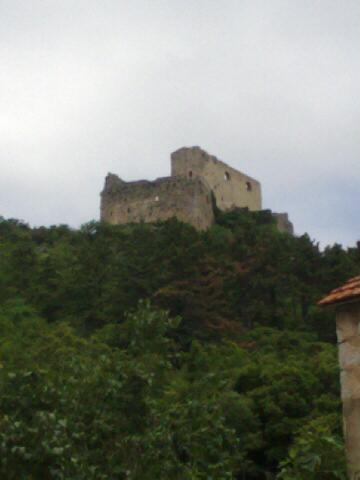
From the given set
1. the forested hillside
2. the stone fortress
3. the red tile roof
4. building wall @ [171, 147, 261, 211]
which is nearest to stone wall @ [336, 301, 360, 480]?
the red tile roof

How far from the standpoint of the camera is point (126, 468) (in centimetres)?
697

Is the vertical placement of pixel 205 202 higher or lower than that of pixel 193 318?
higher

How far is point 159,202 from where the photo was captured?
5375 centimetres

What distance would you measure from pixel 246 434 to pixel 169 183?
38425 millimetres

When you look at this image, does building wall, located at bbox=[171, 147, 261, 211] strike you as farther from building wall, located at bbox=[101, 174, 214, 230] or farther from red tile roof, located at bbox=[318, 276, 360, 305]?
red tile roof, located at bbox=[318, 276, 360, 305]

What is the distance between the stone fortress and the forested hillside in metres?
2.35

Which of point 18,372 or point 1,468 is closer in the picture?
Result: point 1,468

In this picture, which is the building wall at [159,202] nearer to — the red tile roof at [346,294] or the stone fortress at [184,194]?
the stone fortress at [184,194]

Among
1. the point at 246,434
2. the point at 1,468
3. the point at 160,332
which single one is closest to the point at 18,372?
the point at 1,468

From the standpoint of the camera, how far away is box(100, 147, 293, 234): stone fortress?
5303 cm

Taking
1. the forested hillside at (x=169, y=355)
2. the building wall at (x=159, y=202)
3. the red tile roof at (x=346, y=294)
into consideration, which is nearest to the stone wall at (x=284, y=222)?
the forested hillside at (x=169, y=355)

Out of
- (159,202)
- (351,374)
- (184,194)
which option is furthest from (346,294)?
(159,202)

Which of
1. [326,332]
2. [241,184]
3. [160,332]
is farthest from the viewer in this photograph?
[241,184]

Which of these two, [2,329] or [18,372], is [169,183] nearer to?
[2,329]
